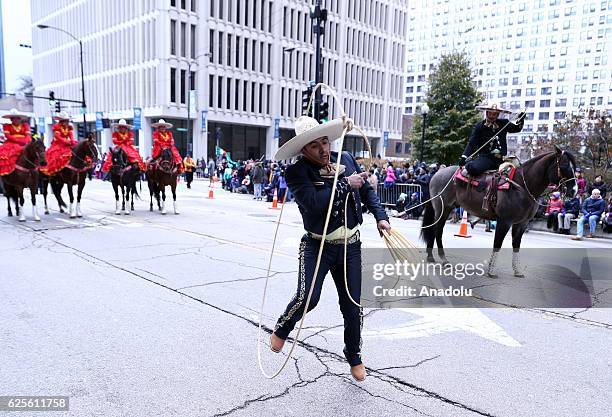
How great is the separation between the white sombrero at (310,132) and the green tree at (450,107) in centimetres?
2925

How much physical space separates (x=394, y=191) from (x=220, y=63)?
121ft

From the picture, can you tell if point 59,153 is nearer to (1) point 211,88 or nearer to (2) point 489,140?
(2) point 489,140

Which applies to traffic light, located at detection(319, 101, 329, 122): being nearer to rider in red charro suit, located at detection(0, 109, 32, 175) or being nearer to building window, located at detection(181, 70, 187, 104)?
rider in red charro suit, located at detection(0, 109, 32, 175)

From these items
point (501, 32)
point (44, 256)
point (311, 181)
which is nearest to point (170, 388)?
point (311, 181)

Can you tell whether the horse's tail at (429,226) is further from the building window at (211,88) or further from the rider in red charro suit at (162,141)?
the building window at (211,88)

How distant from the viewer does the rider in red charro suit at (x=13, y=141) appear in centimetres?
1194

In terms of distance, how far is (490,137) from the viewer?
781 cm

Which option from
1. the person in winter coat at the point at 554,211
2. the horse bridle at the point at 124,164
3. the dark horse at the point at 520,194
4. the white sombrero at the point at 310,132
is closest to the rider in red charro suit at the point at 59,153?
the horse bridle at the point at 124,164

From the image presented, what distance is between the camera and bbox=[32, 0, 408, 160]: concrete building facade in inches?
1843

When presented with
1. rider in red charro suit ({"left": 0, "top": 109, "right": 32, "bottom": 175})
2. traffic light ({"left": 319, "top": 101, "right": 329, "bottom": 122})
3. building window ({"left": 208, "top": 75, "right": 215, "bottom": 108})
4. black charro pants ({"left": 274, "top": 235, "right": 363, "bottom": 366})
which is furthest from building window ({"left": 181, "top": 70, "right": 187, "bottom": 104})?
black charro pants ({"left": 274, "top": 235, "right": 363, "bottom": 366})

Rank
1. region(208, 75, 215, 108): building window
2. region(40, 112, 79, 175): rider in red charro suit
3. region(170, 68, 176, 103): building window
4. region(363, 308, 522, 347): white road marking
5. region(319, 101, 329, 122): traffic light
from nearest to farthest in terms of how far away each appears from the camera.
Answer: region(363, 308, 522, 347): white road marking → region(40, 112, 79, 175): rider in red charro suit → region(319, 101, 329, 122): traffic light → region(170, 68, 176, 103): building window → region(208, 75, 215, 108): building window

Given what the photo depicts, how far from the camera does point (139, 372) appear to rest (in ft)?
13.2

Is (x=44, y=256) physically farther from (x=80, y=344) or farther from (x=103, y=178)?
(x=103, y=178)

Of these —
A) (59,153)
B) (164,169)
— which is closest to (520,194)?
(164,169)
